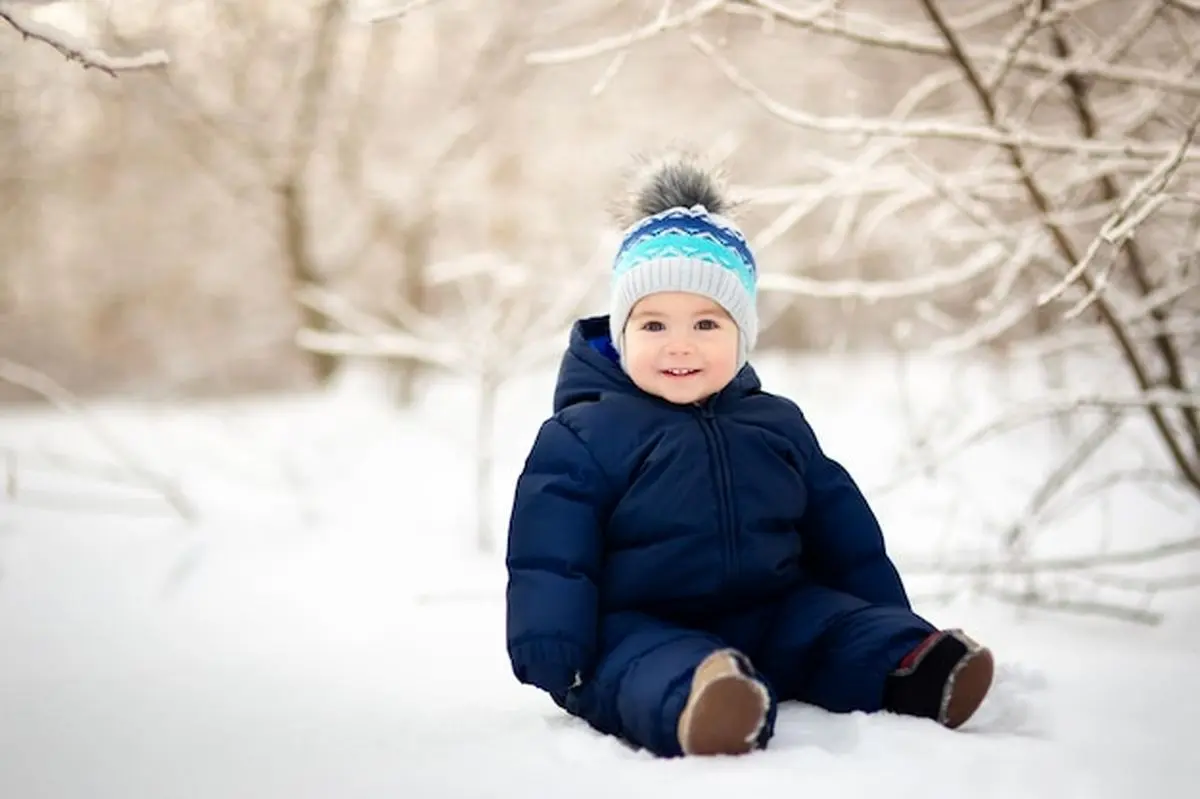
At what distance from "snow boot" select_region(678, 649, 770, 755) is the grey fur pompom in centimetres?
78

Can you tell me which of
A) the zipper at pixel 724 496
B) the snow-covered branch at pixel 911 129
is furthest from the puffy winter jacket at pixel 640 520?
the snow-covered branch at pixel 911 129

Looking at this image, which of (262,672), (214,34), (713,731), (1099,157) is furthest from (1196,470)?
(214,34)

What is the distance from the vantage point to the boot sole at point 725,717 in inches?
55.2

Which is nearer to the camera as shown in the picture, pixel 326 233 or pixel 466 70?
pixel 466 70

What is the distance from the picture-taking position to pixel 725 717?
4.63 feet

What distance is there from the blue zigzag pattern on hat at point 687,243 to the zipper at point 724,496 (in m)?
0.26

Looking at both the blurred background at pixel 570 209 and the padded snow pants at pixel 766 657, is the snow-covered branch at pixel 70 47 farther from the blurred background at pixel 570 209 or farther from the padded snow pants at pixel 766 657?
the padded snow pants at pixel 766 657

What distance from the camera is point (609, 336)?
1.96 metres

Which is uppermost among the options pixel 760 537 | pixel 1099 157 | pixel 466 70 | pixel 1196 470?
pixel 466 70

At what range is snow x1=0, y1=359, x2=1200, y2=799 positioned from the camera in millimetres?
1425

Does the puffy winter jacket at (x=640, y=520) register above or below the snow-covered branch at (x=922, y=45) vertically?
below

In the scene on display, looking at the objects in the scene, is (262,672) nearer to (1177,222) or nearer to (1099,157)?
(1099,157)

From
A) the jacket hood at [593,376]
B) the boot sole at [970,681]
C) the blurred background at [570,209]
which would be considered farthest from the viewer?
the blurred background at [570,209]

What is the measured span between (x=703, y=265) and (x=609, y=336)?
30 cm
